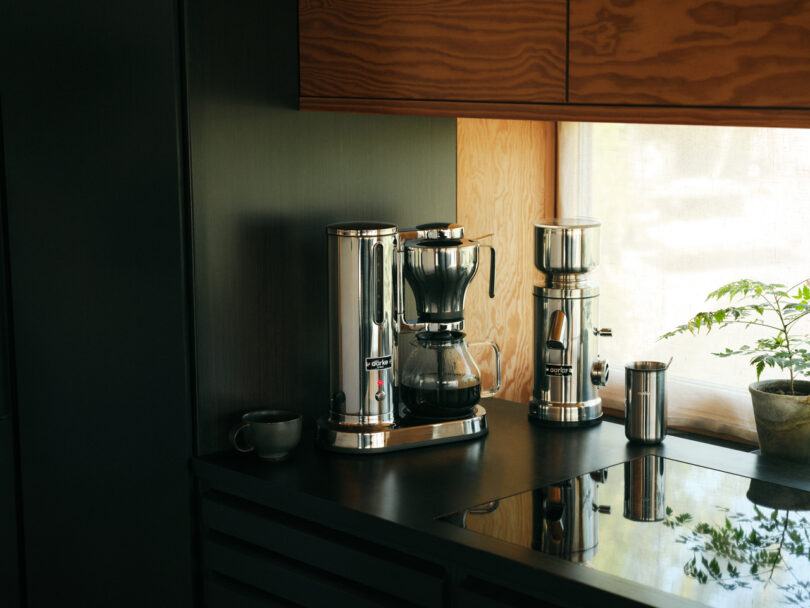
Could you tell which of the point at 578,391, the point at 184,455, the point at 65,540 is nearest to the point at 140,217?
the point at 184,455

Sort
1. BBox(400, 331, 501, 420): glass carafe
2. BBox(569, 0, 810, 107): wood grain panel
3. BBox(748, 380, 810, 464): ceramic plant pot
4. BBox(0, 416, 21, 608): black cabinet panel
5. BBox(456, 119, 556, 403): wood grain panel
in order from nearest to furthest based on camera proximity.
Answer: BBox(569, 0, 810, 107): wood grain panel
BBox(748, 380, 810, 464): ceramic plant pot
BBox(400, 331, 501, 420): glass carafe
BBox(0, 416, 21, 608): black cabinet panel
BBox(456, 119, 556, 403): wood grain panel

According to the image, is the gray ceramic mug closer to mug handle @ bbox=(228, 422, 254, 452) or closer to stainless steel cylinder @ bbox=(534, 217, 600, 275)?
mug handle @ bbox=(228, 422, 254, 452)

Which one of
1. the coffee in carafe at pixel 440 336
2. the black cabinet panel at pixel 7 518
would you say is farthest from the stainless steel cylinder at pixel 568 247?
the black cabinet panel at pixel 7 518

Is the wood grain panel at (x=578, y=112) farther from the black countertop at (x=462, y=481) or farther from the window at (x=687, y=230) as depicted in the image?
the window at (x=687, y=230)

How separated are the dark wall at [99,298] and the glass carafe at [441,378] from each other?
438 mm

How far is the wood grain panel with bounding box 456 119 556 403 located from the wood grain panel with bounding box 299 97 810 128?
1.54ft

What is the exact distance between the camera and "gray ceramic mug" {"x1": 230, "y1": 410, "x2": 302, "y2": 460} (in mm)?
1764

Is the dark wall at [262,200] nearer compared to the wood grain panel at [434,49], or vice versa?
the wood grain panel at [434,49]

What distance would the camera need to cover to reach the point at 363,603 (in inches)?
61.2

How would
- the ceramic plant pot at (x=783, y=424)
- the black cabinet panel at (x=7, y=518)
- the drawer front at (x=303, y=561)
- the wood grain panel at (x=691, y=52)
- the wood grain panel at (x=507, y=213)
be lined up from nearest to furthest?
1. the wood grain panel at (x=691, y=52)
2. the drawer front at (x=303, y=561)
3. the ceramic plant pot at (x=783, y=424)
4. the black cabinet panel at (x=7, y=518)
5. the wood grain panel at (x=507, y=213)

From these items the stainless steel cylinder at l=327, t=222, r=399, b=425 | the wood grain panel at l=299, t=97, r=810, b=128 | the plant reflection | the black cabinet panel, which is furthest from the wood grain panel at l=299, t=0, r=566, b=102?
the black cabinet panel

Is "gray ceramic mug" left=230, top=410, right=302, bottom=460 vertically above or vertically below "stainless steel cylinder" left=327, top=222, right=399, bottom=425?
below

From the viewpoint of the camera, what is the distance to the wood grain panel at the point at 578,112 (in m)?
1.31

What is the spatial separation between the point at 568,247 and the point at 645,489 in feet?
1.61
